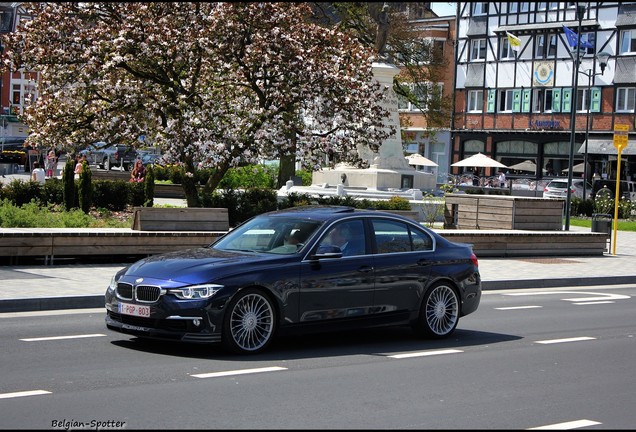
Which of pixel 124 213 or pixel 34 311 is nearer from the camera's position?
pixel 34 311

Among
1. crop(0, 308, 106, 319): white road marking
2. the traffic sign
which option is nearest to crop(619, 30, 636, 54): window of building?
the traffic sign

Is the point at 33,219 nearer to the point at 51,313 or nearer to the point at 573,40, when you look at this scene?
the point at 51,313

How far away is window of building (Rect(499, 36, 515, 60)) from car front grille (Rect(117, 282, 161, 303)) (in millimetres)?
66089

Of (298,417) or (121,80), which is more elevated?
(121,80)

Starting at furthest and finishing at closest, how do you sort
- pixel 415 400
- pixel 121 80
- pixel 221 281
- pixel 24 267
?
1. pixel 121 80
2. pixel 24 267
3. pixel 221 281
4. pixel 415 400

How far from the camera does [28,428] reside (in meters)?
7.10

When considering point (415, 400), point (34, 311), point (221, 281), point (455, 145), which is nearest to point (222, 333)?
point (221, 281)

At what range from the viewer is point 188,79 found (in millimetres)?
27656

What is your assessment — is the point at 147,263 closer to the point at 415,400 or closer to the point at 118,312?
the point at 118,312

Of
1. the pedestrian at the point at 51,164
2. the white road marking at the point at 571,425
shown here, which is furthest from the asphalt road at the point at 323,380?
the pedestrian at the point at 51,164

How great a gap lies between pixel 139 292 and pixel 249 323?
1.12m

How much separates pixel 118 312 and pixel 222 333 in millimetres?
1106

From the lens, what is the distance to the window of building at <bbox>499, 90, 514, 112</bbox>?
244 feet

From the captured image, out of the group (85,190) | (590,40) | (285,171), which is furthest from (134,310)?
(590,40)
